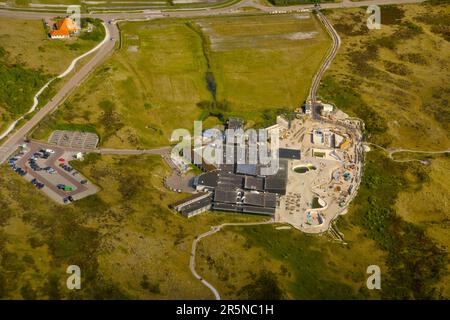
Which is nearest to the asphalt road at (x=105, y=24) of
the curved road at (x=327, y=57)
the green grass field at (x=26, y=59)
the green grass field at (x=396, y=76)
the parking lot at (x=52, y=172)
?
the curved road at (x=327, y=57)

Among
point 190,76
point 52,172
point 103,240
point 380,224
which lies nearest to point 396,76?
point 190,76

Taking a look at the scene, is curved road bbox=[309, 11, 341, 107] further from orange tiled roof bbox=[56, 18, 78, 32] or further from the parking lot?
orange tiled roof bbox=[56, 18, 78, 32]

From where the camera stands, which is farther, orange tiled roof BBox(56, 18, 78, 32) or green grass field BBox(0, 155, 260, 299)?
orange tiled roof BBox(56, 18, 78, 32)

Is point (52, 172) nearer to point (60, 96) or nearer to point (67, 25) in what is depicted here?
point (60, 96)

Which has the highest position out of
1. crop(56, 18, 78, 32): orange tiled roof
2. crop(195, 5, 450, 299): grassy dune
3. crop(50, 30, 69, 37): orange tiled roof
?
crop(56, 18, 78, 32): orange tiled roof

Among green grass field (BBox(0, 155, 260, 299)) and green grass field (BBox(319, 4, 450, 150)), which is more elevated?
green grass field (BBox(319, 4, 450, 150))

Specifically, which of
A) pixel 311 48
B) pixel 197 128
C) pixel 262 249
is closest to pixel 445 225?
pixel 262 249

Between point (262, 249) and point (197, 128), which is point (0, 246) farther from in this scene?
point (197, 128)

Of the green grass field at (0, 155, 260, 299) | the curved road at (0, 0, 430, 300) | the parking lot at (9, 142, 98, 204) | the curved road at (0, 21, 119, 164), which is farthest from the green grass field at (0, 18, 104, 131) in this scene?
the green grass field at (0, 155, 260, 299)
